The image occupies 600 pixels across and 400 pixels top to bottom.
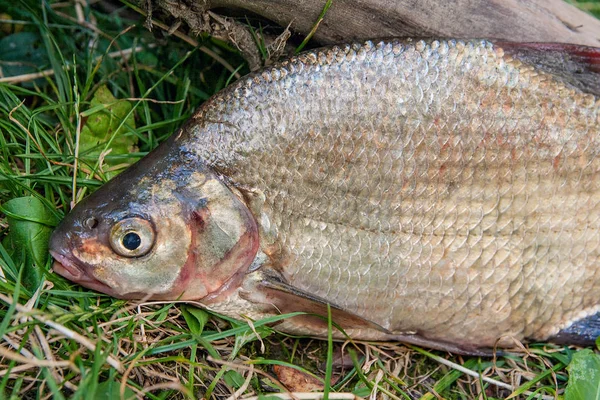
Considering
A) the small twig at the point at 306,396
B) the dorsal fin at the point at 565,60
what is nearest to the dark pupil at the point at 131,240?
the small twig at the point at 306,396

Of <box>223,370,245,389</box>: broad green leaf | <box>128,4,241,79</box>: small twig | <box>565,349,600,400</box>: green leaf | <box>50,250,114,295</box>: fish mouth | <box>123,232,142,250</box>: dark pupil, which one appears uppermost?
<box>128,4,241,79</box>: small twig

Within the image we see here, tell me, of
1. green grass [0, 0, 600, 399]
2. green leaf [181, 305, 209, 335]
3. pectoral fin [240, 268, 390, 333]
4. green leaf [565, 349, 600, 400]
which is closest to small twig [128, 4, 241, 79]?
green grass [0, 0, 600, 399]

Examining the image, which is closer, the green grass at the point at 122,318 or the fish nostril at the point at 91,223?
the green grass at the point at 122,318

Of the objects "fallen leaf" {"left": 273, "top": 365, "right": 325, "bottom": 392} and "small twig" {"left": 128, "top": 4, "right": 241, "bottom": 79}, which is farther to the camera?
"small twig" {"left": 128, "top": 4, "right": 241, "bottom": 79}

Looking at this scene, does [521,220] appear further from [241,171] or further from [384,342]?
[241,171]

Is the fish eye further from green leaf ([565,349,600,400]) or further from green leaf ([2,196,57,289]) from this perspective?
green leaf ([565,349,600,400])

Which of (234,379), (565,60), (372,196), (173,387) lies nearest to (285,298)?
(234,379)

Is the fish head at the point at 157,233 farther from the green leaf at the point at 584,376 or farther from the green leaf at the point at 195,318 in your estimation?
the green leaf at the point at 584,376
